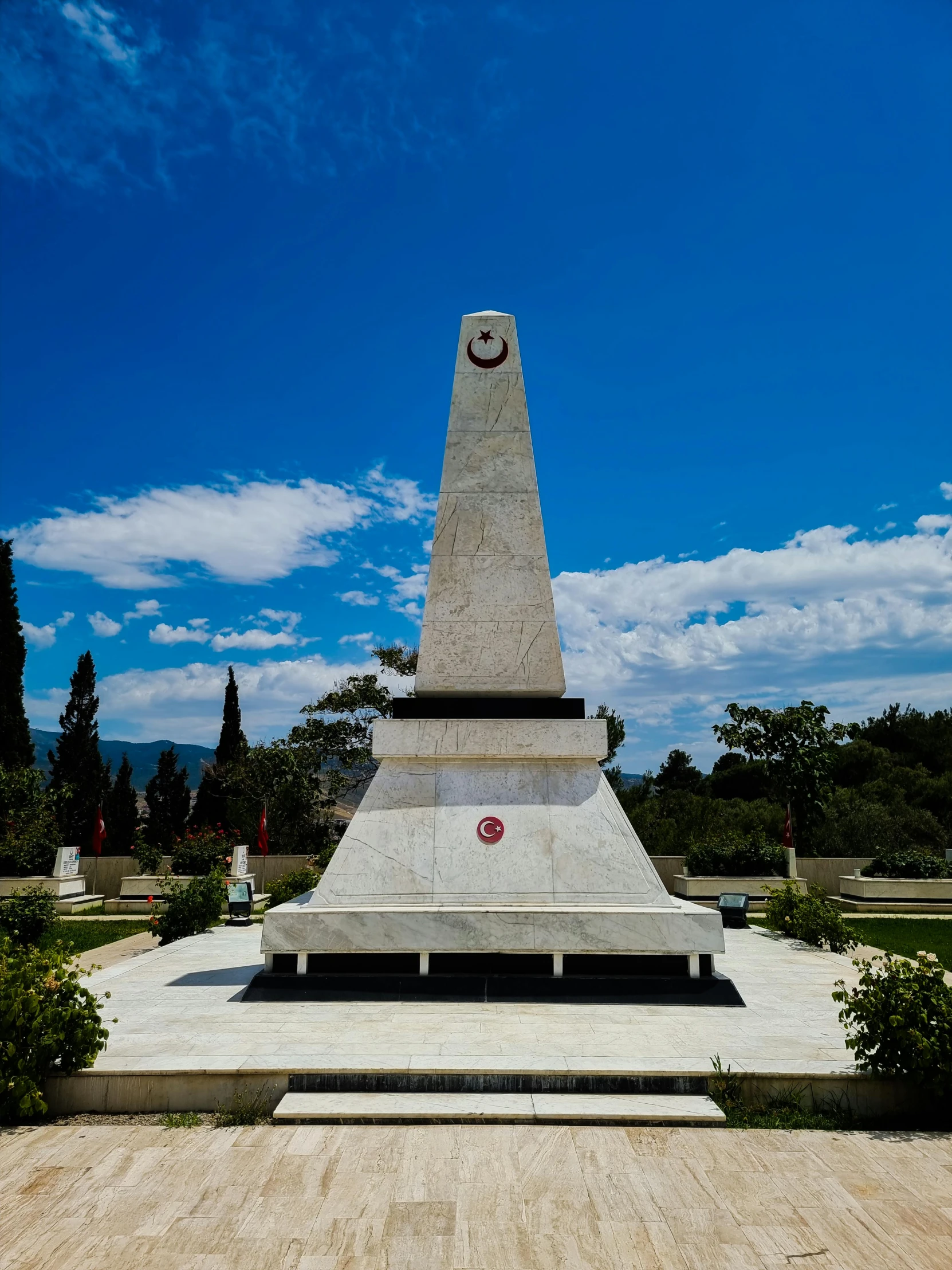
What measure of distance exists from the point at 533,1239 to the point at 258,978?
5.41 meters

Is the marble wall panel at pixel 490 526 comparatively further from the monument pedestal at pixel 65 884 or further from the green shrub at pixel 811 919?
the monument pedestal at pixel 65 884

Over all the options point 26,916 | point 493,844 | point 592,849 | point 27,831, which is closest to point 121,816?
point 27,831

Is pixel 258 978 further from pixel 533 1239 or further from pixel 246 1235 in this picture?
pixel 533 1239

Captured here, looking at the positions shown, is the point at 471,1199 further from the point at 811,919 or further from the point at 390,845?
the point at 811,919

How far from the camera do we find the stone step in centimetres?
611

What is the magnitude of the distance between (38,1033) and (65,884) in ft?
58.1

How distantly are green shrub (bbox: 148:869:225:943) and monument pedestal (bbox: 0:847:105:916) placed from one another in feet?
25.9

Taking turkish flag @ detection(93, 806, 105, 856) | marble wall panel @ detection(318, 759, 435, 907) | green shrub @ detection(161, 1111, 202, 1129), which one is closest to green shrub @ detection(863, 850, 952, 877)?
marble wall panel @ detection(318, 759, 435, 907)

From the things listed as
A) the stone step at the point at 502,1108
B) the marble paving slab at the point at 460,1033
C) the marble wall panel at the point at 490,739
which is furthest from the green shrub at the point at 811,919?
the stone step at the point at 502,1108

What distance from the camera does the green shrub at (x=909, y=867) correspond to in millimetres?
21516

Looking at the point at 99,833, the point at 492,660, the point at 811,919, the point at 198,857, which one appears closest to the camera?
the point at 492,660

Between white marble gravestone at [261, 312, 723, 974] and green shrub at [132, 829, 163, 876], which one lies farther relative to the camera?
green shrub at [132, 829, 163, 876]

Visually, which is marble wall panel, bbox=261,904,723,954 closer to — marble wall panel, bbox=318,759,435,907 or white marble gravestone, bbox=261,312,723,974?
white marble gravestone, bbox=261,312,723,974

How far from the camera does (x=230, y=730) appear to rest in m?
38.9
